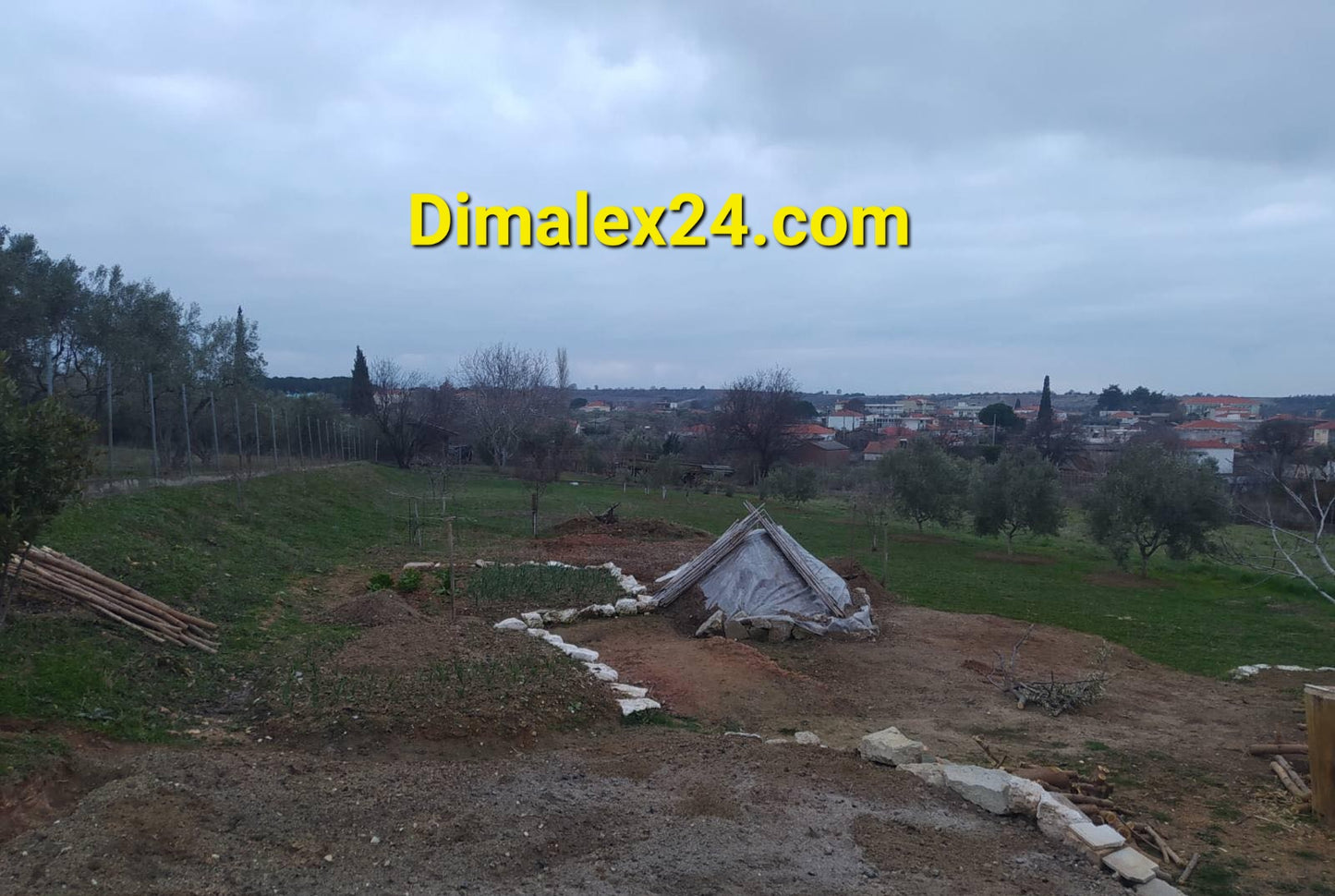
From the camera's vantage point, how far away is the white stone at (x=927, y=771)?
620 cm

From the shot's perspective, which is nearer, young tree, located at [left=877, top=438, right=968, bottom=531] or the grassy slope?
the grassy slope

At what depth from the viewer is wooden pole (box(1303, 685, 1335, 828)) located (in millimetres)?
6090

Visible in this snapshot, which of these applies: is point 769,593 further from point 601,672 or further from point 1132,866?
point 1132,866

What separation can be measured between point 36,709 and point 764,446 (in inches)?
1915

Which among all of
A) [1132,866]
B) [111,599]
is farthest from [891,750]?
[111,599]

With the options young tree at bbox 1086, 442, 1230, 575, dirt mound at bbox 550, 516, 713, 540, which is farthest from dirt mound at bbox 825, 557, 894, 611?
young tree at bbox 1086, 442, 1230, 575

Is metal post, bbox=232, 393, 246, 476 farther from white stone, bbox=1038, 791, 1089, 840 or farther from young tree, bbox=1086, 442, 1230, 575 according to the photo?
young tree, bbox=1086, 442, 1230, 575

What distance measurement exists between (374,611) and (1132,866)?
847 centimetres

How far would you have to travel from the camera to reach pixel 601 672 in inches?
349

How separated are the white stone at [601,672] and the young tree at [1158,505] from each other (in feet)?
60.0

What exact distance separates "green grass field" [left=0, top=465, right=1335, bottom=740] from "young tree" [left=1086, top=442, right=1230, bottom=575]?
3.30 feet

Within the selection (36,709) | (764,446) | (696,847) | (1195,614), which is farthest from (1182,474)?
(764,446)

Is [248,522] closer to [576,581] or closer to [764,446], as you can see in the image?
[576,581]

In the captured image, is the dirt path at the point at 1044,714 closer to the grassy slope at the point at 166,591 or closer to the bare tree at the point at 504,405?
the grassy slope at the point at 166,591
